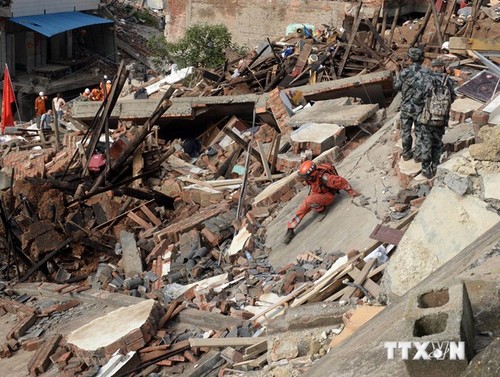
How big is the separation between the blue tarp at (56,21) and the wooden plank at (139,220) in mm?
15862

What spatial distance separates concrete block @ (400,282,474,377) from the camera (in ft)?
12.1

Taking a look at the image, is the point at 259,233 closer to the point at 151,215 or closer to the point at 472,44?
the point at 151,215

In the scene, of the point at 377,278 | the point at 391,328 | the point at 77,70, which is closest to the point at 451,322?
the point at 391,328

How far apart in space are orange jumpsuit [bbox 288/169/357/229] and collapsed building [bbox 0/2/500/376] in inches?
8.0

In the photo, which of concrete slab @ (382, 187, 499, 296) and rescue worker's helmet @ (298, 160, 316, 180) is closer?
concrete slab @ (382, 187, 499, 296)

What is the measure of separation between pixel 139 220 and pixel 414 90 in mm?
5561

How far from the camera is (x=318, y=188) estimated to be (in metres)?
9.65

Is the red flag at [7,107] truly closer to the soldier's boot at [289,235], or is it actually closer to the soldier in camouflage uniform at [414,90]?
the soldier's boot at [289,235]

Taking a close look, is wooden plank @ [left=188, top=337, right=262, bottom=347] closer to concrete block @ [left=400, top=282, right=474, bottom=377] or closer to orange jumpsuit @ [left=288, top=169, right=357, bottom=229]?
orange jumpsuit @ [left=288, top=169, right=357, bottom=229]

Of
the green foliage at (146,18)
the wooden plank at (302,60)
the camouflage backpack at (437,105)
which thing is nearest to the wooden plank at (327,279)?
the camouflage backpack at (437,105)

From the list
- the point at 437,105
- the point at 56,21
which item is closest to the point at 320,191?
the point at 437,105

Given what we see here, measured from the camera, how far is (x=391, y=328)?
4.75 meters

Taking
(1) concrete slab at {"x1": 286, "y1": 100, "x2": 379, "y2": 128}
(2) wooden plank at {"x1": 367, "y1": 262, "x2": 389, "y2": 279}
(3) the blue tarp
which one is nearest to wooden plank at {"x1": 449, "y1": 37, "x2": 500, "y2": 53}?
(1) concrete slab at {"x1": 286, "y1": 100, "x2": 379, "y2": 128}

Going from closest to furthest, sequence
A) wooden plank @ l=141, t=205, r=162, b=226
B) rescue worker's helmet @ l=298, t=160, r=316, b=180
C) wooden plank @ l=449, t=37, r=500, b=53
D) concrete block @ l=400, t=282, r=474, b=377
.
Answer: concrete block @ l=400, t=282, r=474, b=377, rescue worker's helmet @ l=298, t=160, r=316, b=180, wooden plank @ l=141, t=205, r=162, b=226, wooden plank @ l=449, t=37, r=500, b=53
